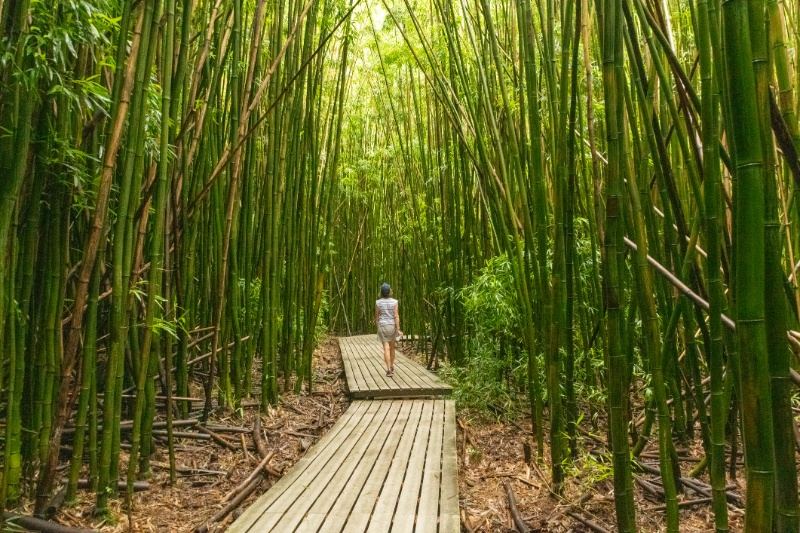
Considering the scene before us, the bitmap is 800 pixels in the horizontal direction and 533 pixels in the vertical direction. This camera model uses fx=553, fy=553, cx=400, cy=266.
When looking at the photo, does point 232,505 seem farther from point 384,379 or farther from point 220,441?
point 384,379

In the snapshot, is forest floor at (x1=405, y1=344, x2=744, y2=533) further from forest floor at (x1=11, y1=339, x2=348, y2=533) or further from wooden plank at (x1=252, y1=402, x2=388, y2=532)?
forest floor at (x1=11, y1=339, x2=348, y2=533)

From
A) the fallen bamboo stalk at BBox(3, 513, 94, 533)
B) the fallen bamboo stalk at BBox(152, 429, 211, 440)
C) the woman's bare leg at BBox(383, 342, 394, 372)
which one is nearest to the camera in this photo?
the fallen bamboo stalk at BBox(3, 513, 94, 533)

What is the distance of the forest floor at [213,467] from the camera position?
5.65 ft

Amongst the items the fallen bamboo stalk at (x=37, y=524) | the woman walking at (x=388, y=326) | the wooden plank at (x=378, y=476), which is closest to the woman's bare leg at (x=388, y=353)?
the woman walking at (x=388, y=326)

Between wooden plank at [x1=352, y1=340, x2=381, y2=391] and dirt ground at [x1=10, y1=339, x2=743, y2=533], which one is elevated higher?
wooden plank at [x1=352, y1=340, x2=381, y2=391]

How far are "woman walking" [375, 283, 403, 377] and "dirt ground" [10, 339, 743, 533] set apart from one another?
1.24m

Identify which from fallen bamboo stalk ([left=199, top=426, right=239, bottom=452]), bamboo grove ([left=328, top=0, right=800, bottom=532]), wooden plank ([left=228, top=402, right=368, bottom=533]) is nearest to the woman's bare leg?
bamboo grove ([left=328, top=0, right=800, bottom=532])

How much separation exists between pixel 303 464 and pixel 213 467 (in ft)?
1.36

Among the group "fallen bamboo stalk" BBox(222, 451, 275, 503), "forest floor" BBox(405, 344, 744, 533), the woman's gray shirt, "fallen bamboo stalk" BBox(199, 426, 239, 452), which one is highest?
the woman's gray shirt

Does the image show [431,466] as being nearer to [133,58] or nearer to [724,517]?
[724,517]

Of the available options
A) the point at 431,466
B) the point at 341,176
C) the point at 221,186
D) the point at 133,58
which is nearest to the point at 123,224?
the point at 133,58

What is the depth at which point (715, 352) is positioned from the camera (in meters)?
1.16

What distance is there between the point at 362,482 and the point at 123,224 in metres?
1.22

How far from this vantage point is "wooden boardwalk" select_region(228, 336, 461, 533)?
166 centimetres
